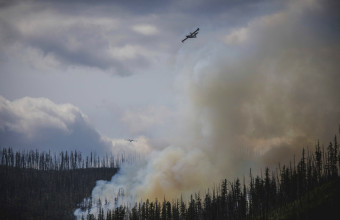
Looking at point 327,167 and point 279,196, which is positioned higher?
point 327,167

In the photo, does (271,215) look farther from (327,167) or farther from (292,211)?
(327,167)

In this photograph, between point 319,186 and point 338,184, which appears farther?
point 319,186

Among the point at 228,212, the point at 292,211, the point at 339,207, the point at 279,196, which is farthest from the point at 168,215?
the point at 339,207

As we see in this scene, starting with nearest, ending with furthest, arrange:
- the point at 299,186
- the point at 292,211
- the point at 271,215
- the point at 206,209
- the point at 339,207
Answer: the point at 339,207
the point at 292,211
the point at 271,215
the point at 299,186
the point at 206,209

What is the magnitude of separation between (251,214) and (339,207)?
181ft

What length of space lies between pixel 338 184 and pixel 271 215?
27.3 meters

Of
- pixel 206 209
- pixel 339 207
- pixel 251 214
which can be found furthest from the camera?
pixel 206 209

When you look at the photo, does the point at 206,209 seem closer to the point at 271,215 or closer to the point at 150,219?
the point at 150,219

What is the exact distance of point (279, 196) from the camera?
177875mm

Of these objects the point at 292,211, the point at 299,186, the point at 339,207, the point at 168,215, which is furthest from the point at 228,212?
the point at 339,207

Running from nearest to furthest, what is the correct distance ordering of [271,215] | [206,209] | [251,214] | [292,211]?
1. [292,211]
2. [271,215]
3. [251,214]
4. [206,209]

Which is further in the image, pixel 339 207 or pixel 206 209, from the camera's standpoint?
pixel 206 209

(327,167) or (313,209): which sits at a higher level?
(327,167)

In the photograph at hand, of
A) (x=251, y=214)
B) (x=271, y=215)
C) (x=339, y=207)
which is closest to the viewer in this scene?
(x=339, y=207)
